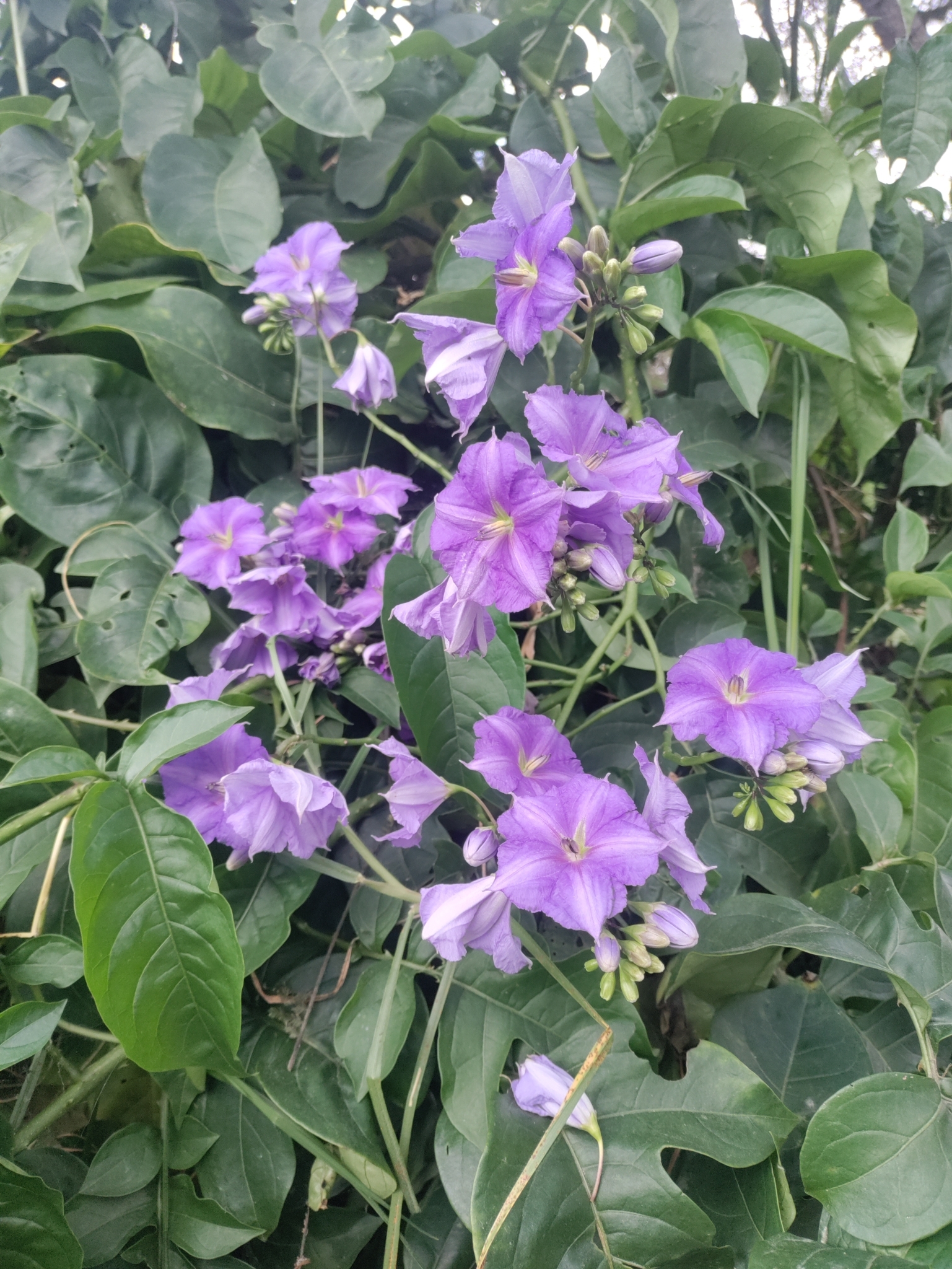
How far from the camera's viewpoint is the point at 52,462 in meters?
0.97

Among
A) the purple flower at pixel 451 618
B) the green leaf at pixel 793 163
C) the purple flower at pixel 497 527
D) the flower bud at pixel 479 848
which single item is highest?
the green leaf at pixel 793 163

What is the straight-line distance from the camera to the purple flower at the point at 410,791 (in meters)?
0.70

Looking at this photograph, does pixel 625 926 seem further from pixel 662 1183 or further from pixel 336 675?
pixel 336 675

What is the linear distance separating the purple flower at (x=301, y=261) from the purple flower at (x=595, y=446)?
51cm

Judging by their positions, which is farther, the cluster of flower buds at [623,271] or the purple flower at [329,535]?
the purple flower at [329,535]

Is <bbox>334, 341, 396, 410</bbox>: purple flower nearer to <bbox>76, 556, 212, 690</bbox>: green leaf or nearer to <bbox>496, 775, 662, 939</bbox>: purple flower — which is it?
<bbox>76, 556, 212, 690</bbox>: green leaf

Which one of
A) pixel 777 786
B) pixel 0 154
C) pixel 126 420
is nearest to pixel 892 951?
pixel 777 786

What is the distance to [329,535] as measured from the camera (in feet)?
3.04

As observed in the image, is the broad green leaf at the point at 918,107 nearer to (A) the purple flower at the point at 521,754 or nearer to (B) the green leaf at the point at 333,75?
(B) the green leaf at the point at 333,75

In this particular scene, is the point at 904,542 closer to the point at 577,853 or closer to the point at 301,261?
the point at 577,853

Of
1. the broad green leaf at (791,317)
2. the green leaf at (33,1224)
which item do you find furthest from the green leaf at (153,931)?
the broad green leaf at (791,317)

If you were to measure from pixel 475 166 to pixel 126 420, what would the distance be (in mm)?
679

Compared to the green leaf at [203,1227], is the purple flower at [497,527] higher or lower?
higher

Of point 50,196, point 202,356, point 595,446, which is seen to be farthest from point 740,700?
point 50,196
